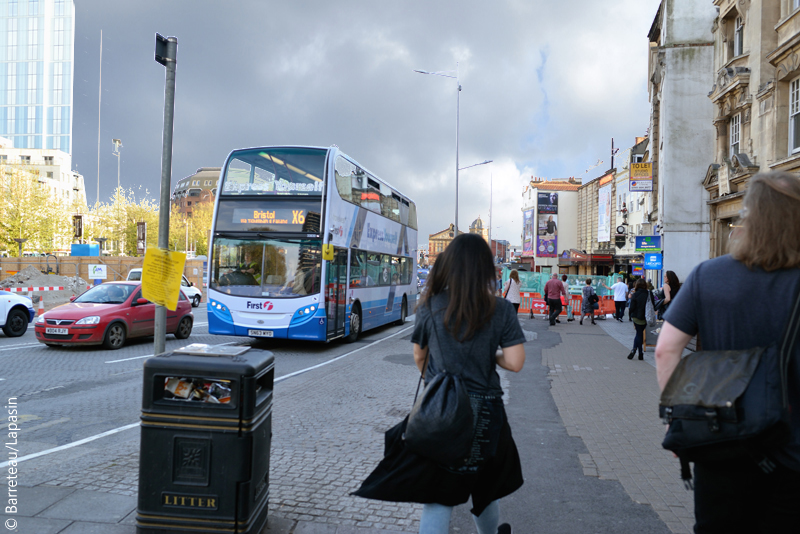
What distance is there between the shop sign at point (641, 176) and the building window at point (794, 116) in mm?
11399

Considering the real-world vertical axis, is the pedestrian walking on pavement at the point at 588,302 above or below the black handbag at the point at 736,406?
below

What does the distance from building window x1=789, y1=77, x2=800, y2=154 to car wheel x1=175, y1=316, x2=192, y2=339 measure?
50.8 feet

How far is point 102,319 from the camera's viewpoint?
40.3 ft

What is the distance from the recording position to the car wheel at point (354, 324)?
49.1ft

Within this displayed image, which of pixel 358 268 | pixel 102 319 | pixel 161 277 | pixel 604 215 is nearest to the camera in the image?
pixel 161 277

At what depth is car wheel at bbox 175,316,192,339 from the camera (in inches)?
588

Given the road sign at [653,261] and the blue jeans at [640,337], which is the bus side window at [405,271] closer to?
the blue jeans at [640,337]

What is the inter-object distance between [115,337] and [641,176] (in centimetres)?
2232

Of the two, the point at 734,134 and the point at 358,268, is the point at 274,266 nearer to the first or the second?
the point at 358,268

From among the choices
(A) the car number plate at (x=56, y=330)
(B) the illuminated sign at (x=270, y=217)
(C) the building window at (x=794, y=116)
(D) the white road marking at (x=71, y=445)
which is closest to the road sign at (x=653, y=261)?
(C) the building window at (x=794, y=116)

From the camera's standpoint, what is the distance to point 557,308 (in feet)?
71.2

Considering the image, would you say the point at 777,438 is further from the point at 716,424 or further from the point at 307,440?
the point at 307,440

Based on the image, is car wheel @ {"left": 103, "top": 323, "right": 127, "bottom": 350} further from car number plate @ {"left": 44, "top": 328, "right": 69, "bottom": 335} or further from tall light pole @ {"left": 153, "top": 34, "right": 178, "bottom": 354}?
tall light pole @ {"left": 153, "top": 34, "right": 178, "bottom": 354}

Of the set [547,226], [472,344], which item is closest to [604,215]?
[547,226]
